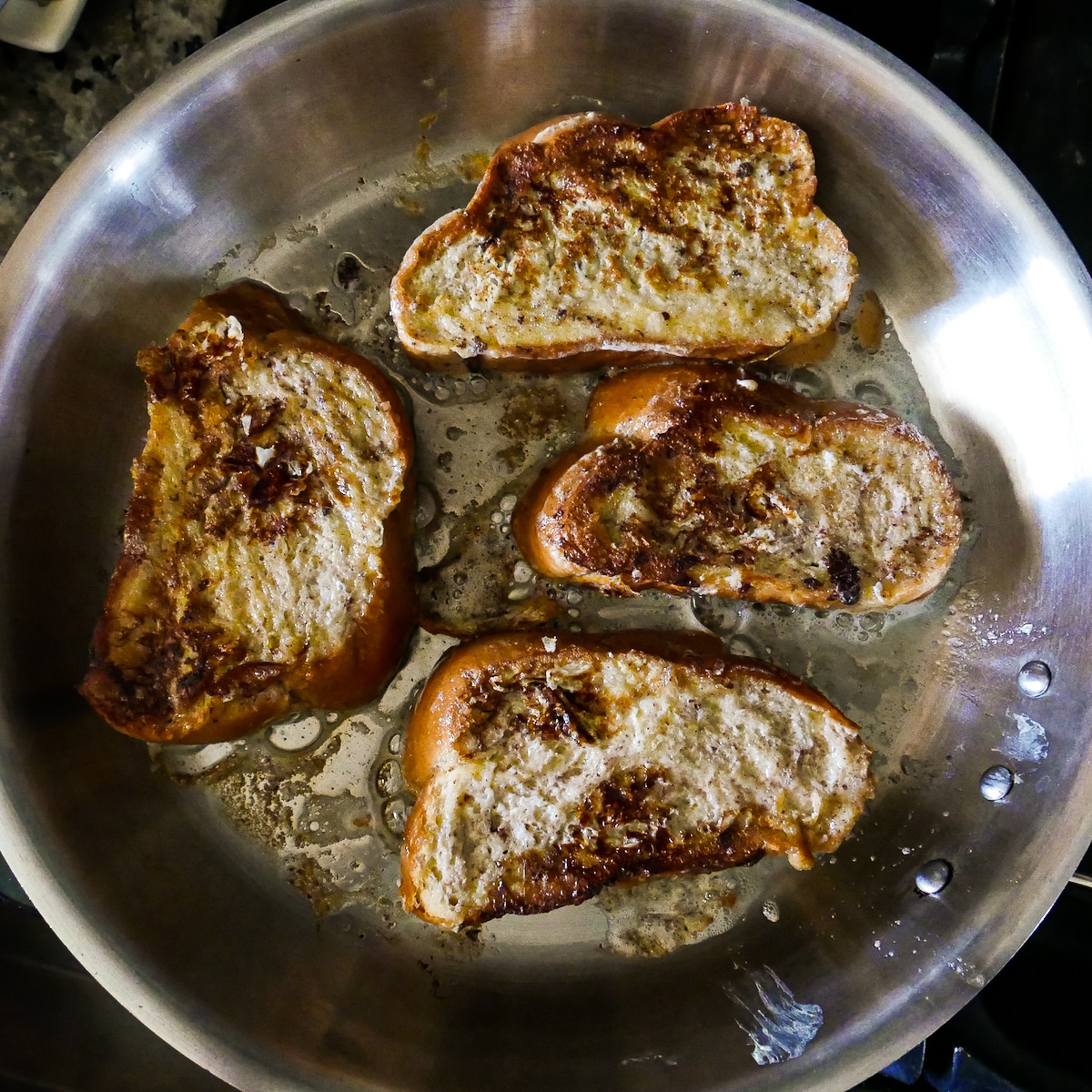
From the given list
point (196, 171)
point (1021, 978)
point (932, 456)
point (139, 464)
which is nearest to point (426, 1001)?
point (139, 464)

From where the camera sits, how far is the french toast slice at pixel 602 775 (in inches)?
62.4

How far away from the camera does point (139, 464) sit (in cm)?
155

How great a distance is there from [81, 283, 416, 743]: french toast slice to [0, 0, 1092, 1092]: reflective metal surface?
0.79ft

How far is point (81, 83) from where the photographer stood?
1919 millimetres

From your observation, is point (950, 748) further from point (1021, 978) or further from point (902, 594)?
point (1021, 978)

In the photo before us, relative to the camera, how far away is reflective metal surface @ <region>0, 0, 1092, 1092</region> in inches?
63.2

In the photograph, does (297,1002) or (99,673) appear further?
(297,1002)

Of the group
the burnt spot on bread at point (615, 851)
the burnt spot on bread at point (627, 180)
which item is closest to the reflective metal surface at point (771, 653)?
the burnt spot on bread at point (627, 180)

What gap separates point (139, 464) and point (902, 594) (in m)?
1.59

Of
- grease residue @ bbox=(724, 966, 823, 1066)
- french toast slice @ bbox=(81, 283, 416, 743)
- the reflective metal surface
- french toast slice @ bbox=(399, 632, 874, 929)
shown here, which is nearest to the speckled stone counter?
the reflective metal surface

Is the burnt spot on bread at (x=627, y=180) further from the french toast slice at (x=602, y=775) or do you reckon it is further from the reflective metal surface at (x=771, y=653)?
the french toast slice at (x=602, y=775)

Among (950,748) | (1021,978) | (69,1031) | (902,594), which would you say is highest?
(902,594)

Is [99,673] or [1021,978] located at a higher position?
[99,673]

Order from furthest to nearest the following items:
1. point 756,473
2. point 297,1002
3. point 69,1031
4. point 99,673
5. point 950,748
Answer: point 69,1031, point 950,748, point 297,1002, point 756,473, point 99,673
